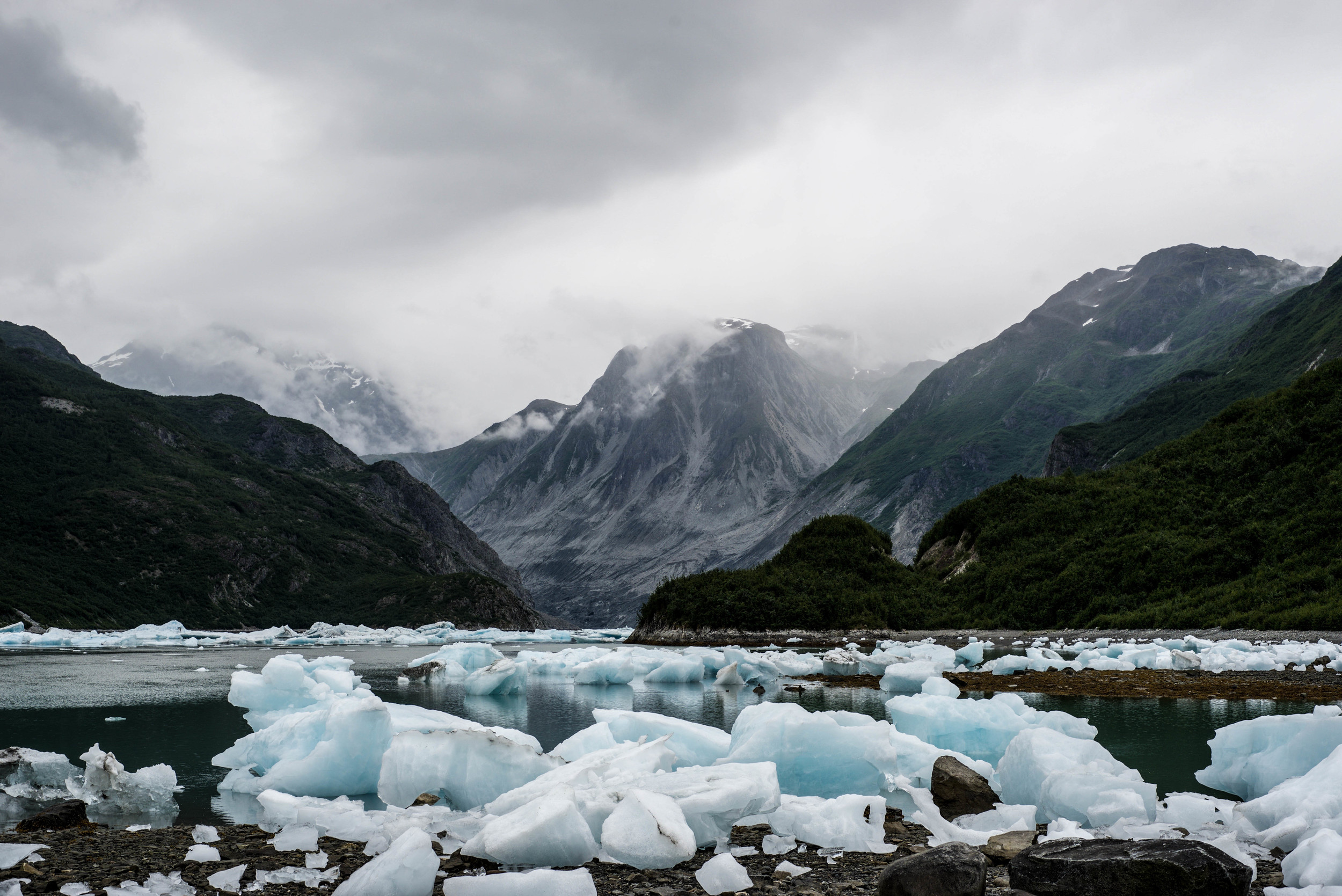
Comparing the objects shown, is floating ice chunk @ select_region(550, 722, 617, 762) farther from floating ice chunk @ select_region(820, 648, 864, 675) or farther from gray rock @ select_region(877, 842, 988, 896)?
floating ice chunk @ select_region(820, 648, 864, 675)

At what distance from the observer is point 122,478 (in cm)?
9688

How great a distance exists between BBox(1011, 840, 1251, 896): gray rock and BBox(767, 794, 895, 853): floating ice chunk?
66.1 inches

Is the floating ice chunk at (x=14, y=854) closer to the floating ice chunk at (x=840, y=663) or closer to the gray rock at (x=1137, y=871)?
the gray rock at (x=1137, y=871)

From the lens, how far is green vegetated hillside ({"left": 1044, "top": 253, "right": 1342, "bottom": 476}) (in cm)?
8719

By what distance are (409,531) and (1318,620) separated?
13698 centimetres

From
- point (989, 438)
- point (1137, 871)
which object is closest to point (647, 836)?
point (1137, 871)

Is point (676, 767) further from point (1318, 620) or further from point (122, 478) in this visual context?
point (122, 478)

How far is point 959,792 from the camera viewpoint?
Answer: 7965 mm

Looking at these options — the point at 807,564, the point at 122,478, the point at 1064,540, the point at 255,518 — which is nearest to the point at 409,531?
the point at 255,518

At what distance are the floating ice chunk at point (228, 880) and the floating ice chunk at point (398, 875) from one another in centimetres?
80

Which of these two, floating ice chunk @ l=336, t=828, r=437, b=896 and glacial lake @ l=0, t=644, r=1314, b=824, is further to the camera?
glacial lake @ l=0, t=644, r=1314, b=824

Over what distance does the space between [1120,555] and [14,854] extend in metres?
46.2

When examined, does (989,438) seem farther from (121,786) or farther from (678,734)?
(121,786)

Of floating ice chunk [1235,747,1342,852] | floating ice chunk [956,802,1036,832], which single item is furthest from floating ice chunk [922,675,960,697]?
floating ice chunk [1235,747,1342,852]
